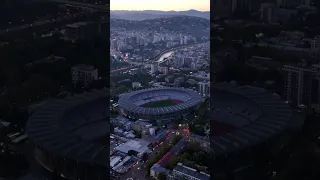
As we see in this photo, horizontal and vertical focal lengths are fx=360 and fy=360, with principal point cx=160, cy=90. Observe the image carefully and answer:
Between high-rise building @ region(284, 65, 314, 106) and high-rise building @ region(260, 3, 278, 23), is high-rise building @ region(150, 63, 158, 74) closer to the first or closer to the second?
A: high-rise building @ region(260, 3, 278, 23)

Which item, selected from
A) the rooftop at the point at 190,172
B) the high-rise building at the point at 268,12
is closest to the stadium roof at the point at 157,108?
the rooftop at the point at 190,172

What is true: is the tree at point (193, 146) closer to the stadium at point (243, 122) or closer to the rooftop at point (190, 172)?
the rooftop at point (190, 172)

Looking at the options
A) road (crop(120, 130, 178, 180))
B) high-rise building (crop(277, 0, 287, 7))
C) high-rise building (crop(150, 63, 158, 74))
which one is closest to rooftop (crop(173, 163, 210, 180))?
road (crop(120, 130, 178, 180))

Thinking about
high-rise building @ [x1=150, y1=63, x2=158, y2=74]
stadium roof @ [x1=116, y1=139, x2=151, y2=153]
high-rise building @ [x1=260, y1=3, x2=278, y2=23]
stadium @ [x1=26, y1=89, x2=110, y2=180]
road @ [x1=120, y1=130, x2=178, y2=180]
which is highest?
high-rise building @ [x1=260, y1=3, x2=278, y2=23]

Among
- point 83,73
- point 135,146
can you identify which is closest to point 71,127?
point 83,73

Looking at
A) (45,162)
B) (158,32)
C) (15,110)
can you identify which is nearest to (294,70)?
(45,162)

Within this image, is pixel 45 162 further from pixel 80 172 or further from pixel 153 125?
pixel 153 125

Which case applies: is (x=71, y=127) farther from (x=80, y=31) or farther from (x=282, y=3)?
(x=282, y=3)

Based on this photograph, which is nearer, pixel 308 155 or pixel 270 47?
pixel 308 155
